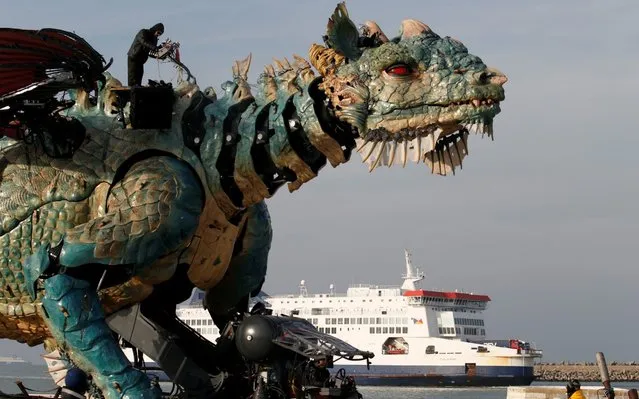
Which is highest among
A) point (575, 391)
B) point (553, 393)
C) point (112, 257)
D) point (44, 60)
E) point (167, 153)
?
point (44, 60)

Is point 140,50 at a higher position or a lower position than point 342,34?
higher

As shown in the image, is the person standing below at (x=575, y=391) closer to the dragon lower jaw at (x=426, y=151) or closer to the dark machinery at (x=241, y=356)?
the dark machinery at (x=241, y=356)

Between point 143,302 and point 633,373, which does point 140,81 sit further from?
point 633,373

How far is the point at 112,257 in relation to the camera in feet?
24.7

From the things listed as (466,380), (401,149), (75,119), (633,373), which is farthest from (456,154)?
(633,373)

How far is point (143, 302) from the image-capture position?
341 inches

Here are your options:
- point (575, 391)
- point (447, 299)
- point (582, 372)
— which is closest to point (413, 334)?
point (447, 299)

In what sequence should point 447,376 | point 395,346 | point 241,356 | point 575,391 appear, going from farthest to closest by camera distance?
point 395,346, point 447,376, point 575,391, point 241,356

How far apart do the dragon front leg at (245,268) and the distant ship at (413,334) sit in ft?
169

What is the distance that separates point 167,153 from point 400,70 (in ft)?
6.74

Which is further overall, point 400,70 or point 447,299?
point 447,299

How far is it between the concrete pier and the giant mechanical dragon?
36.7 ft

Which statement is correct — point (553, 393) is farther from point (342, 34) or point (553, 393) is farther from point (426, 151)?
point (342, 34)

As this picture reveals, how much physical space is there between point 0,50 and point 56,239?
162cm
